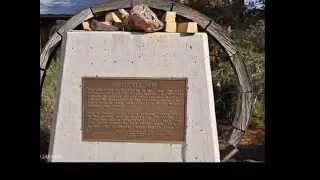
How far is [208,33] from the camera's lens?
5.00m

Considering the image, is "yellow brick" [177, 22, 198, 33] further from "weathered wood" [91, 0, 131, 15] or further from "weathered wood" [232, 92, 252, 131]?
"weathered wood" [232, 92, 252, 131]

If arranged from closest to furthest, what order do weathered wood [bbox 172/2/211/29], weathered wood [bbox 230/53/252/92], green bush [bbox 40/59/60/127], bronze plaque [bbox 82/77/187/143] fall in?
bronze plaque [bbox 82/77/187/143], green bush [bbox 40/59/60/127], weathered wood [bbox 172/2/211/29], weathered wood [bbox 230/53/252/92]

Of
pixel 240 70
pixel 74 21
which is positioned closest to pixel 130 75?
pixel 74 21

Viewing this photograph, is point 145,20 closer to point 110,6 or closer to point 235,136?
point 110,6

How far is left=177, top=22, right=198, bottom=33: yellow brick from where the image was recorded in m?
4.89

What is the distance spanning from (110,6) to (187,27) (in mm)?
735

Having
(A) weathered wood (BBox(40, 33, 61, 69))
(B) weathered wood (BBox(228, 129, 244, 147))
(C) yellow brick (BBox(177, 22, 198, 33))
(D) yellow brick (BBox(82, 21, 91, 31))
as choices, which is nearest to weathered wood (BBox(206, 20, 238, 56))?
(C) yellow brick (BBox(177, 22, 198, 33))

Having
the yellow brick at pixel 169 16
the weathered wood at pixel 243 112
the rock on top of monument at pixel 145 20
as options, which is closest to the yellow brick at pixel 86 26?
the rock on top of monument at pixel 145 20

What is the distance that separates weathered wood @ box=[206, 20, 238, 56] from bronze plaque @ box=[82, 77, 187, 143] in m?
0.61

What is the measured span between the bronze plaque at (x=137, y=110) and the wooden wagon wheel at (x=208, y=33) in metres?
0.58

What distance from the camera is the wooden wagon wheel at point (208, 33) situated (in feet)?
16.2
